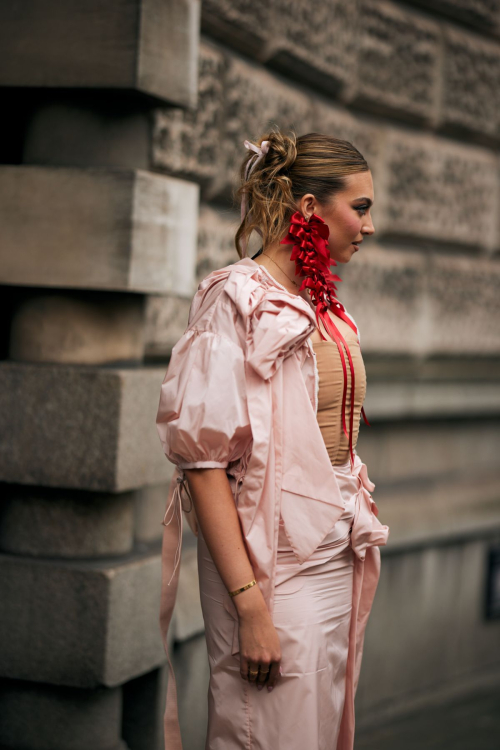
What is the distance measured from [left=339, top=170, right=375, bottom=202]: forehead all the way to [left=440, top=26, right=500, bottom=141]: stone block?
108 inches

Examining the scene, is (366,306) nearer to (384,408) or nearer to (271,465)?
(384,408)

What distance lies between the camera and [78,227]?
2918 millimetres

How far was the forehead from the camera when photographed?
2.25 metres

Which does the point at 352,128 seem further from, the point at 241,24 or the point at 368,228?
the point at 368,228

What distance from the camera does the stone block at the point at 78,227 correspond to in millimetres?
2900

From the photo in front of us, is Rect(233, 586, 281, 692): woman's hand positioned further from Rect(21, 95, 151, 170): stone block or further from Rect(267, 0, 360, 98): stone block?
Rect(267, 0, 360, 98): stone block

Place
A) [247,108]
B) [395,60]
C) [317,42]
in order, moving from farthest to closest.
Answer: [395,60] < [317,42] < [247,108]

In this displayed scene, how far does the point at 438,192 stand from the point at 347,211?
278 centimetres

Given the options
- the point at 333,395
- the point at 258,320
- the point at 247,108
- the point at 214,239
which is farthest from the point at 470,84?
the point at 258,320

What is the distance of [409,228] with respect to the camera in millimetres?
4688

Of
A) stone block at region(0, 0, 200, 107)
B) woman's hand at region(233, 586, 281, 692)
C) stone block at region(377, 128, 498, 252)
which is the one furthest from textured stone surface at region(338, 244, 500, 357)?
woman's hand at region(233, 586, 281, 692)

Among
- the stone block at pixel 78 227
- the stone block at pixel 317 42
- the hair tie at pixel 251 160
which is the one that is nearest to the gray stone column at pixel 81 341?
the stone block at pixel 78 227

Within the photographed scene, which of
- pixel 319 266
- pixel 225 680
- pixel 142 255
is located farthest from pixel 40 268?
pixel 225 680

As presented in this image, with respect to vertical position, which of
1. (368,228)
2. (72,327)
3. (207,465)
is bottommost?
(207,465)
